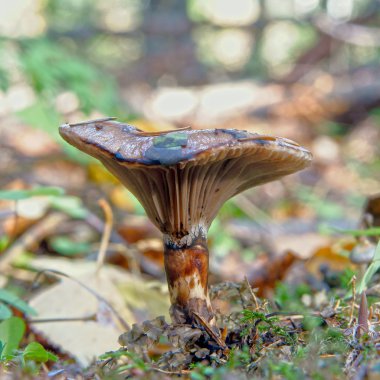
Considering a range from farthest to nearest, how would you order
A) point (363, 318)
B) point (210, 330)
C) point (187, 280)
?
point (187, 280) → point (210, 330) → point (363, 318)

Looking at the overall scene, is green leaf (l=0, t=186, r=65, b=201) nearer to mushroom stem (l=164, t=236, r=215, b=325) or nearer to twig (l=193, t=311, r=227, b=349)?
mushroom stem (l=164, t=236, r=215, b=325)

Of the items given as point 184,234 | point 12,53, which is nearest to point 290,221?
point 12,53

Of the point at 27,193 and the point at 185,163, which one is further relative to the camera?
the point at 27,193

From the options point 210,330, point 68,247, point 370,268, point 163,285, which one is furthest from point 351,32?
point 210,330

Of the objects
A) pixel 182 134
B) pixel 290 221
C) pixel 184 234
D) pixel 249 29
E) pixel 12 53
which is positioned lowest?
pixel 290 221

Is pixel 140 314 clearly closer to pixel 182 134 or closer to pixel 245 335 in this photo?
pixel 245 335

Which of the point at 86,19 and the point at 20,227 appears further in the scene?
the point at 86,19

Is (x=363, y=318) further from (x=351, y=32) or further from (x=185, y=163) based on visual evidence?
(x=351, y=32)

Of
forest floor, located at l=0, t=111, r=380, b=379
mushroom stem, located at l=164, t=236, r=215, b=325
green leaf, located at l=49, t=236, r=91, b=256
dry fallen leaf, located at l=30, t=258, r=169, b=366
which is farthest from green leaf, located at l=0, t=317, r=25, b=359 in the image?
green leaf, located at l=49, t=236, r=91, b=256
